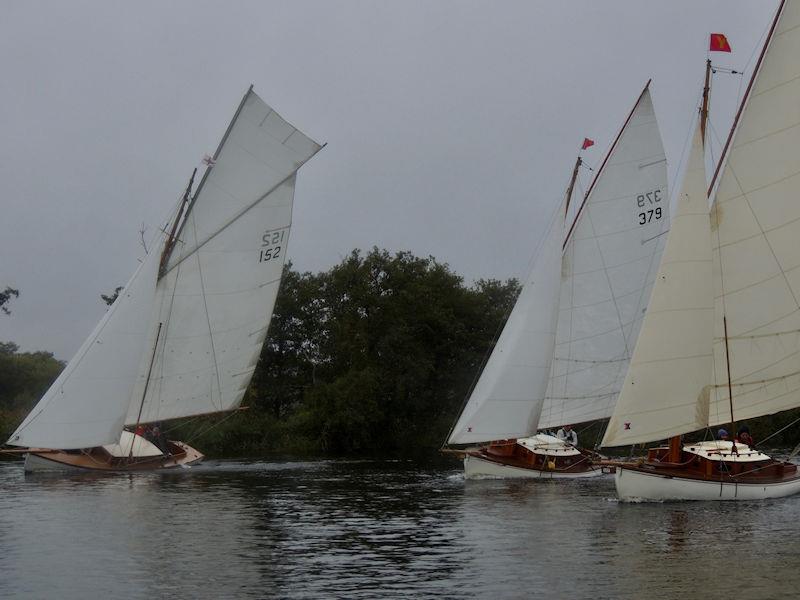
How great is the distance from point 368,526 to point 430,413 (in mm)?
66364

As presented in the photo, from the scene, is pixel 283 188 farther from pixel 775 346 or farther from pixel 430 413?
pixel 430 413

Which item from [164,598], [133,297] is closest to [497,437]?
[133,297]

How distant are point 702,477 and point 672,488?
114 cm

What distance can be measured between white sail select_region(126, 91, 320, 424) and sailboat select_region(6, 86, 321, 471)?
0.05 m

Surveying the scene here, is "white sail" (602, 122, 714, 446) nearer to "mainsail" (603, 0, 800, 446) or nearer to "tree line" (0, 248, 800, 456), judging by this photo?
"mainsail" (603, 0, 800, 446)

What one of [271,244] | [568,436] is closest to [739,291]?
[568,436]

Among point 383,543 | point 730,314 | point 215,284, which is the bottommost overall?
point 383,543

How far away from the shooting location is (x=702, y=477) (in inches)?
1564

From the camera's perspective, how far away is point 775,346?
40656 mm

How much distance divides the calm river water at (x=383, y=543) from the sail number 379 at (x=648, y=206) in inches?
578

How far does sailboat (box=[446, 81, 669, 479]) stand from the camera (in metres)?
54.1

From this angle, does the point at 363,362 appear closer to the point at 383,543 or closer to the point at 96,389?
the point at 96,389

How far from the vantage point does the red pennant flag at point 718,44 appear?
41.5 m

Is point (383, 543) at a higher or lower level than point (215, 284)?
lower
